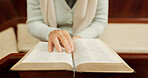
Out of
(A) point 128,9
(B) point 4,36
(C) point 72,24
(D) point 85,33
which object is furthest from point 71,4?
(A) point 128,9

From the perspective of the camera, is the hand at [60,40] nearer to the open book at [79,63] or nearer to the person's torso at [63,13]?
the open book at [79,63]

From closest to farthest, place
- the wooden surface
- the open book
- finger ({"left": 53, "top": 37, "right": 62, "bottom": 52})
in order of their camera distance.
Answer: the open book, finger ({"left": 53, "top": 37, "right": 62, "bottom": 52}), the wooden surface

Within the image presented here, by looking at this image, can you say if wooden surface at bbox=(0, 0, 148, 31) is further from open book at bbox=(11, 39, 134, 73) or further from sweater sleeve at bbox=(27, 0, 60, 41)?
open book at bbox=(11, 39, 134, 73)

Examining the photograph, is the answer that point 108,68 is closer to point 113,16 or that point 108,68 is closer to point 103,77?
point 103,77

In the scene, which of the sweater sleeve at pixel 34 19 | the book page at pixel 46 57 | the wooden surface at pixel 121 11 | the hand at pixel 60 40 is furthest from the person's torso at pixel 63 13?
the wooden surface at pixel 121 11

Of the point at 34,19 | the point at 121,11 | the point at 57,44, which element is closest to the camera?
the point at 57,44

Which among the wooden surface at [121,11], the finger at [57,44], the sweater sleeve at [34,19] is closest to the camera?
the finger at [57,44]

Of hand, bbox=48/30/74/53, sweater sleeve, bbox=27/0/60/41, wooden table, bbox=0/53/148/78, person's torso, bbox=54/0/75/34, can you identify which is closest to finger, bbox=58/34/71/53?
hand, bbox=48/30/74/53

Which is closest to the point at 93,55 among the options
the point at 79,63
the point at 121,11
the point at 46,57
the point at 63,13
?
the point at 79,63

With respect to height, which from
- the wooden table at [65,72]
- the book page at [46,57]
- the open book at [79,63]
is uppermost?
the book page at [46,57]

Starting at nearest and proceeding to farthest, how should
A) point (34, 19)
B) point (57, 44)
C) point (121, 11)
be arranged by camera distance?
point (57, 44), point (34, 19), point (121, 11)

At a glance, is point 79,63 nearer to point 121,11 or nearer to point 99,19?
point 99,19

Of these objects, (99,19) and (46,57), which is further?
(99,19)

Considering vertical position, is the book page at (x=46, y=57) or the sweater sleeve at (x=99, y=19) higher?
the sweater sleeve at (x=99, y=19)
